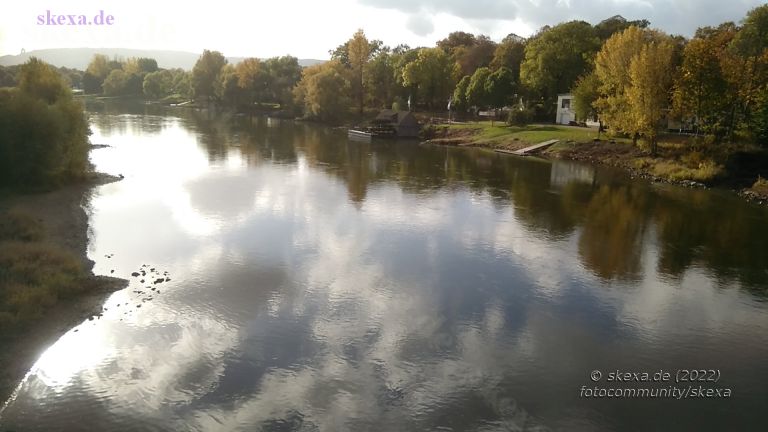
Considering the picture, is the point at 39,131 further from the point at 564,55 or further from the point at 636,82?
the point at 564,55

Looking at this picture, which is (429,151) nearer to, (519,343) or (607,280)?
(607,280)

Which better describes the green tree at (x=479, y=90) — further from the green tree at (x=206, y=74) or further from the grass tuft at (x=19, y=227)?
the green tree at (x=206, y=74)

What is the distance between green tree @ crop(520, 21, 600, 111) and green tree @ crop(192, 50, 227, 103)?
302ft

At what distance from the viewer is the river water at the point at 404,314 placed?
48.5ft

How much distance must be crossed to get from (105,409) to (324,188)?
3023 centimetres

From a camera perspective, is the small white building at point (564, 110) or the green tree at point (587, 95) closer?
the green tree at point (587, 95)

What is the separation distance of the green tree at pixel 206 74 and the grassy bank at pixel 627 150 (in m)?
81.1

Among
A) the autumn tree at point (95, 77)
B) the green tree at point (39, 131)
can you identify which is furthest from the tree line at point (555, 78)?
the autumn tree at point (95, 77)

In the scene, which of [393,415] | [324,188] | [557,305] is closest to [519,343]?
[557,305]

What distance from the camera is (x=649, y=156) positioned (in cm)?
5509

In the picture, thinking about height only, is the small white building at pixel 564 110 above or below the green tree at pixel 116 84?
below

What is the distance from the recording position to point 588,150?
61.9 metres

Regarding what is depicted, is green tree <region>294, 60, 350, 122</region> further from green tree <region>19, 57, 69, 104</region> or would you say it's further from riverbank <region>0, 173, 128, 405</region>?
riverbank <region>0, 173, 128, 405</region>

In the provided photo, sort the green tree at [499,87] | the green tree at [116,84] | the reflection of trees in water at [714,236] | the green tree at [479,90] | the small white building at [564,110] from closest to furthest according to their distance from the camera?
the reflection of trees in water at [714,236] → the small white building at [564,110] → the green tree at [499,87] → the green tree at [479,90] → the green tree at [116,84]
